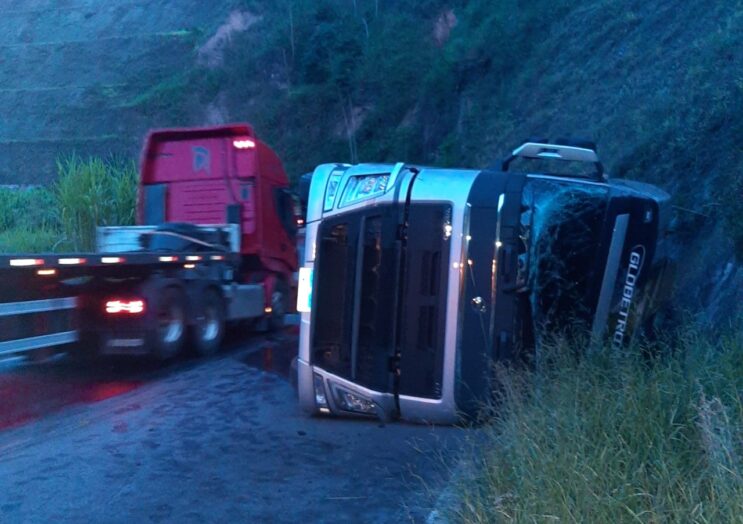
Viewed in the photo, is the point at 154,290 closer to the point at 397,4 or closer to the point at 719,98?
the point at 719,98

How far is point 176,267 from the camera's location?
42.4ft

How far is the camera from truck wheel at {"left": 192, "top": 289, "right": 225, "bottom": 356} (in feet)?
44.1

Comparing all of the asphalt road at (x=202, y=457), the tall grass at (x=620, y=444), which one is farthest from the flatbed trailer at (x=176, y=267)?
the tall grass at (x=620, y=444)

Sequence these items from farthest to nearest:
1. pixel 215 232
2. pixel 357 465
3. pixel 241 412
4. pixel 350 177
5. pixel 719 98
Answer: pixel 215 232 → pixel 719 98 → pixel 241 412 → pixel 350 177 → pixel 357 465

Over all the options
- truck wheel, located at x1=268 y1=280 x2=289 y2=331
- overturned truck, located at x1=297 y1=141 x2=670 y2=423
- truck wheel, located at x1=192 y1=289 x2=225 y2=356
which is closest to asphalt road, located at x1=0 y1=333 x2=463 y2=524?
overturned truck, located at x1=297 y1=141 x2=670 y2=423

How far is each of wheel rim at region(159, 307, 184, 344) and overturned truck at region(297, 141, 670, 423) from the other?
4079mm

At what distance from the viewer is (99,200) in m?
21.8

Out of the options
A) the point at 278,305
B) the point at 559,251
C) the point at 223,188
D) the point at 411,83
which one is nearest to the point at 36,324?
the point at 223,188

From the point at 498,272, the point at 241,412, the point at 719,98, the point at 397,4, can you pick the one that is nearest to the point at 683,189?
the point at 719,98

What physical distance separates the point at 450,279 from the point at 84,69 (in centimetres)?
3906

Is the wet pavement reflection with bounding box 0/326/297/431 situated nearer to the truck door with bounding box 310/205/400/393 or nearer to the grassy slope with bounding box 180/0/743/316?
the truck door with bounding box 310/205/400/393

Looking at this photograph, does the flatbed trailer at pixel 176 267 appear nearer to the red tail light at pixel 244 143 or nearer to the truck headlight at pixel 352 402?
the red tail light at pixel 244 143

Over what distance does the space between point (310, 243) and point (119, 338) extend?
13.7ft

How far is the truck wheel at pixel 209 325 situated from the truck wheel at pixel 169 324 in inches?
18.7
